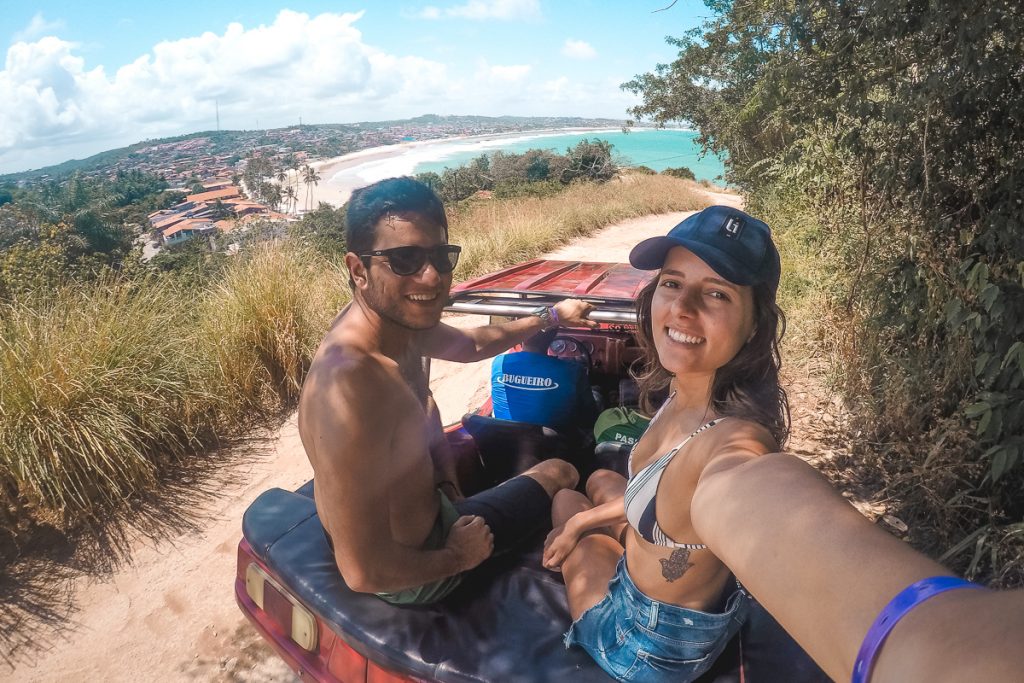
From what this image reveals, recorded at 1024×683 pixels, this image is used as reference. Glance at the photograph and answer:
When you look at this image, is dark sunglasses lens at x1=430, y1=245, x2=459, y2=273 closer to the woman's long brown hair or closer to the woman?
the woman

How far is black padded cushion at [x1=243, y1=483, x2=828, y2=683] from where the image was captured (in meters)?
1.26

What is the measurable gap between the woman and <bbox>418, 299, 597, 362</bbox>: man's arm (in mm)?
1074

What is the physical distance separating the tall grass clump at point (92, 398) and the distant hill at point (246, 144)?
2337 inches

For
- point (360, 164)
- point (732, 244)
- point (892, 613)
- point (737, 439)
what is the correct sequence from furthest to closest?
point (360, 164) → point (732, 244) → point (737, 439) → point (892, 613)

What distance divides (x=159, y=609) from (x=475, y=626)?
2.45 meters

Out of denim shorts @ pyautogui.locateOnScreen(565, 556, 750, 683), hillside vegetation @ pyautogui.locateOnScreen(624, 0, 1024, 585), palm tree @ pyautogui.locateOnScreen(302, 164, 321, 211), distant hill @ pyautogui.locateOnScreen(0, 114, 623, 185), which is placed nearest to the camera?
denim shorts @ pyautogui.locateOnScreen(565, 556, 750, 683)

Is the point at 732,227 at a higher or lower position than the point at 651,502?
higher

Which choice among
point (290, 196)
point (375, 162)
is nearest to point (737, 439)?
point (290, 196)

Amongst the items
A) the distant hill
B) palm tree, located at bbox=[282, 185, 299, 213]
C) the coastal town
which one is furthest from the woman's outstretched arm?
the distant hill

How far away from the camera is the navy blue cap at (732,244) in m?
1.25

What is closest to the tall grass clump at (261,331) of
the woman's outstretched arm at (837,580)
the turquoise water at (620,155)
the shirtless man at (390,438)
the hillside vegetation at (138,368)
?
the hillside vegetation at (138,368)

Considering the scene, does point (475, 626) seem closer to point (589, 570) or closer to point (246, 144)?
point (589, 570)

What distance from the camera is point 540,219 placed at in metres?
12.7

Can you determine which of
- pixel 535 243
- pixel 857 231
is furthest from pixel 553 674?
pixel 535 243
